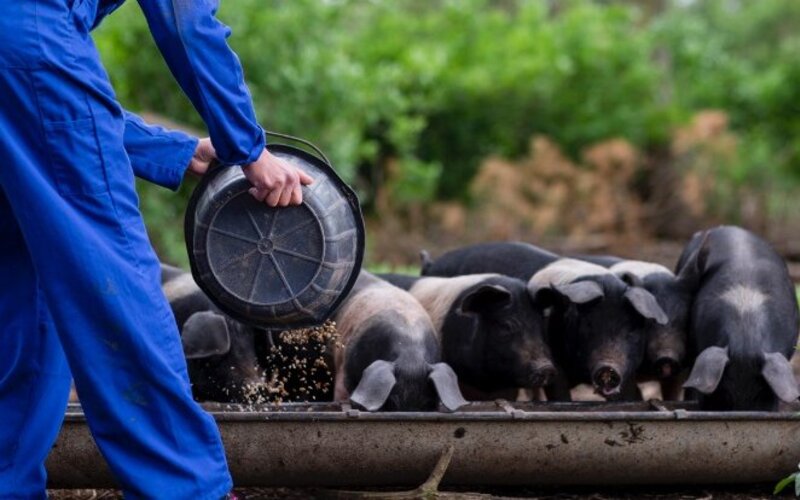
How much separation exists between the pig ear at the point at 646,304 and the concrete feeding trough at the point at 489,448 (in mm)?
1027

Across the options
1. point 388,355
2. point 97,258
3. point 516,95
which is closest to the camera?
point 97,258

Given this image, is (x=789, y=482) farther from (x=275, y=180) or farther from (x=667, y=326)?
(x=275, y=180)

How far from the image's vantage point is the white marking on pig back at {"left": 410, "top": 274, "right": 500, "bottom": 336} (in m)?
6.17

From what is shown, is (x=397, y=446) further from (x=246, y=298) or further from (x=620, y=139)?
(x=620, y=139)

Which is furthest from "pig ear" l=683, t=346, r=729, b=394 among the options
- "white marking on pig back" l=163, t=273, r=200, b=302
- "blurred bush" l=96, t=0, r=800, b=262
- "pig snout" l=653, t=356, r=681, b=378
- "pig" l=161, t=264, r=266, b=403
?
"blurred bush" l=96, t=0, r=800, b=262

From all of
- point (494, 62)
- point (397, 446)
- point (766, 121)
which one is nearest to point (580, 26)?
point (494, 62)

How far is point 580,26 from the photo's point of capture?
57.2ft

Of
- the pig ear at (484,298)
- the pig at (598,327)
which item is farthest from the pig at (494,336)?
the pig at (598,327)

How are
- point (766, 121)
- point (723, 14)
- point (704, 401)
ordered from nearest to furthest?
point (704, 401), point (766, 121), point (723, 14)

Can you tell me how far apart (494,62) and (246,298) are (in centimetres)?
1378

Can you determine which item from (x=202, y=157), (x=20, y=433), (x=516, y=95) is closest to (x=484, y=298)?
(x=202, y=157)

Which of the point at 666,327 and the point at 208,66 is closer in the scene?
the point at 208,66

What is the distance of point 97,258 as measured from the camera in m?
3.44

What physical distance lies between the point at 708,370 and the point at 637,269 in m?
1.44
